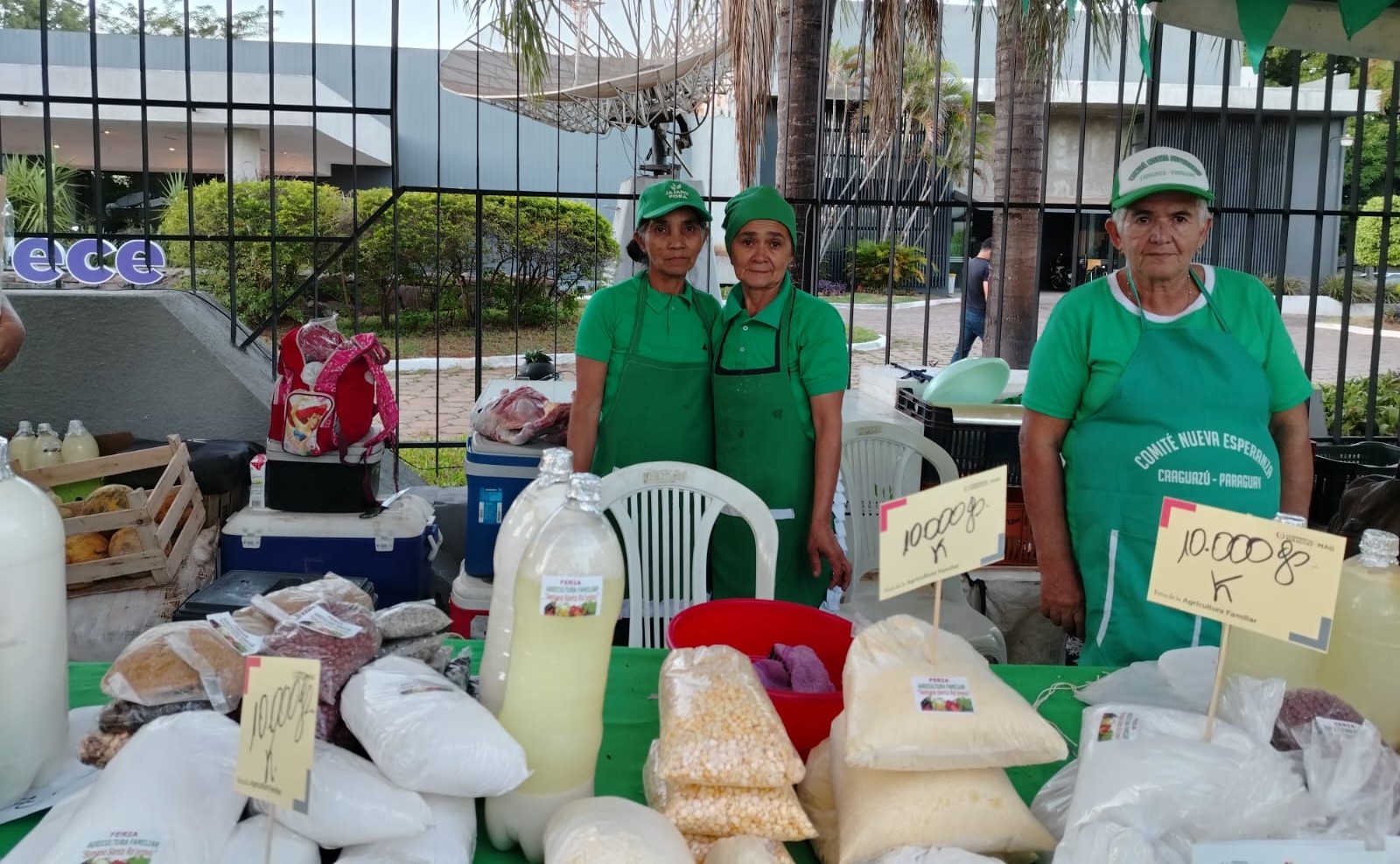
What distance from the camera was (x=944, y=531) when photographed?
1249 mm

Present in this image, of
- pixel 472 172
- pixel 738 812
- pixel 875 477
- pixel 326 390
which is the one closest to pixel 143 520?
pixel 326 390

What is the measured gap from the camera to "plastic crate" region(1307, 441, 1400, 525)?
11.6 feet

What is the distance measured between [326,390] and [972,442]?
7.25ft

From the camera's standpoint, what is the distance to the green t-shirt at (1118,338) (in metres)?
2.20

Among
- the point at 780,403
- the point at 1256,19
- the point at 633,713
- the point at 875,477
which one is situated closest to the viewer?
the point at 633,713

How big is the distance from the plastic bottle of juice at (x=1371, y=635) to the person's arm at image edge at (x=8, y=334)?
2.93m

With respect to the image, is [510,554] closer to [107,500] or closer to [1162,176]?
[1162,176]

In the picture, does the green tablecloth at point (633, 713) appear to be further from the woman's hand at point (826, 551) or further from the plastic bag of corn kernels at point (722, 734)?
the woman's hand at point (826, 551)

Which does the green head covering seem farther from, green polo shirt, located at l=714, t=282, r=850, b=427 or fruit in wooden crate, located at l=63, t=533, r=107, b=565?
fruit in wooden crate, located at l=63, t=533, r=107, b=565

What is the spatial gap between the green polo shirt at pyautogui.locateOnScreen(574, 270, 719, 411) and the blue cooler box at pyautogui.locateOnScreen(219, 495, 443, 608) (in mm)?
1235

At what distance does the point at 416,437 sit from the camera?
8.72 meters

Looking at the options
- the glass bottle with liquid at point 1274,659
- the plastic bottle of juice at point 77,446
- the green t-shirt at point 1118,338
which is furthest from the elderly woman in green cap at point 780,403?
the plastic bottle of juice at point 77,446

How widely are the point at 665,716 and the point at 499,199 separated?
13.6 metres

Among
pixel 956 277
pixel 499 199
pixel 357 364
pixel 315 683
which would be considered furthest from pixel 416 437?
pixel 956 277
